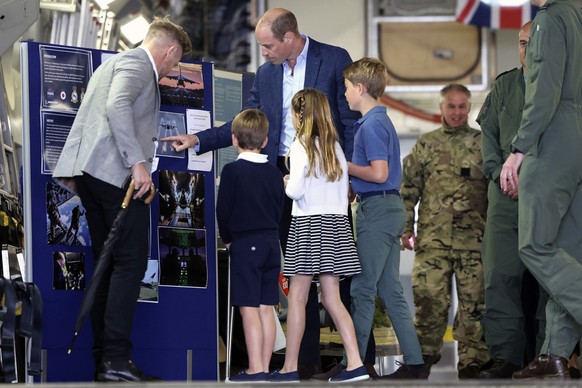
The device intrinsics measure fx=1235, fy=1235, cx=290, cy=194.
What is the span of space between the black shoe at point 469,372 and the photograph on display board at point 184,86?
252 centimetres

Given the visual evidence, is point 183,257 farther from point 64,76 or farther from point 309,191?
point 64,76

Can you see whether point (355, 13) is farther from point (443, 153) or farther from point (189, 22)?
point (443, 153)

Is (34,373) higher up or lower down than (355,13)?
lower down

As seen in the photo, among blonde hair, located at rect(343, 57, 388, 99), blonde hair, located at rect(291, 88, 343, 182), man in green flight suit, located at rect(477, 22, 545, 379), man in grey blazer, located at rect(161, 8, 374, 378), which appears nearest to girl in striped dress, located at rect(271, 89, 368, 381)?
blonde hair, located at rect(291, 88, 343, 182)

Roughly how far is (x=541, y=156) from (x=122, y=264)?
1923 mm

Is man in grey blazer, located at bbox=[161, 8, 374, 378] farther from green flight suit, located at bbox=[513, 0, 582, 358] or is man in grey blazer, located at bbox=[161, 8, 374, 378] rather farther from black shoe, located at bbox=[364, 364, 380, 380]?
green flight suit, located at bbox=[513, 0, 582, 358]

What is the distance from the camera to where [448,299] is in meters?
8.16

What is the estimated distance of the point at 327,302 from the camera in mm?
5797

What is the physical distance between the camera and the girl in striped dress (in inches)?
226

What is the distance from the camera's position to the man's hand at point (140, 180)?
213 inches

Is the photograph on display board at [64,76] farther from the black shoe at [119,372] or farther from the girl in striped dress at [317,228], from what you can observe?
the black shoe at [119,372]

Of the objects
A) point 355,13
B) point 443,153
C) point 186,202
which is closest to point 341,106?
point 186,202

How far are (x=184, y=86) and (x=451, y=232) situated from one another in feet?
8.31

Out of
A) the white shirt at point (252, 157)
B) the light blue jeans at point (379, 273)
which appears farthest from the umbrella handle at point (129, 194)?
the light blue jeans at point (379, 273)
